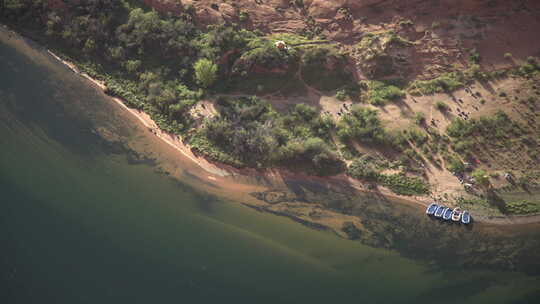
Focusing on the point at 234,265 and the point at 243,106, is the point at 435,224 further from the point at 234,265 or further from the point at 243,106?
the point at 243,106

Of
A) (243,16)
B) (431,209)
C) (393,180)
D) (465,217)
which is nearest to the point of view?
(465,217)

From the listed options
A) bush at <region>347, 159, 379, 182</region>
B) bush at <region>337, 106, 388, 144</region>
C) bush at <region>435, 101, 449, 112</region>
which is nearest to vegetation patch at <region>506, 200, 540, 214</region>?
bush at <region>435, 101, 449, 112</region>

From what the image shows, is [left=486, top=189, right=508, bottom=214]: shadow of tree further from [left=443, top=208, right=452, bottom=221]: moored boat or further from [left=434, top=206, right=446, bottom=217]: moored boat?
[left=434, top=206, right=446, bottom=217]: moored boat

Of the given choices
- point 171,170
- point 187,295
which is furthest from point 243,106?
point 187,295

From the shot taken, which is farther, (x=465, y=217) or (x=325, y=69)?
(x=325, y=69)

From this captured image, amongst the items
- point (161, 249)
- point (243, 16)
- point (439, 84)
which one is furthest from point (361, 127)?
point (161, 249)

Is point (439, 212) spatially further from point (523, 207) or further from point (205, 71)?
point (205, 71)
